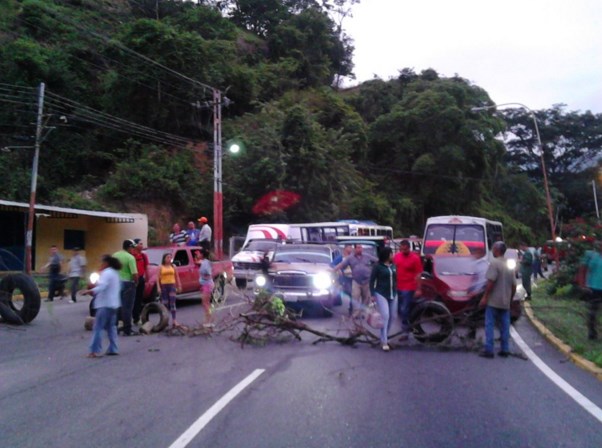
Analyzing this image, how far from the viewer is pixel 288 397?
7.63m

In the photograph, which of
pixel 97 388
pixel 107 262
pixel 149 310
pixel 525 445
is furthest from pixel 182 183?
pixel 525 445

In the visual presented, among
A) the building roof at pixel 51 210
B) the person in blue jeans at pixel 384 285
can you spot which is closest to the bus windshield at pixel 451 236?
the building roof at pixel 51 210

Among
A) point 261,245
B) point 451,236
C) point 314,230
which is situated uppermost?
point 314,230

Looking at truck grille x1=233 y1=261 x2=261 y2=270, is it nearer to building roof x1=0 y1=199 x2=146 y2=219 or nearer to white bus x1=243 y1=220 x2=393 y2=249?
white bus x1=243 y1=220 x2=393 y2=249

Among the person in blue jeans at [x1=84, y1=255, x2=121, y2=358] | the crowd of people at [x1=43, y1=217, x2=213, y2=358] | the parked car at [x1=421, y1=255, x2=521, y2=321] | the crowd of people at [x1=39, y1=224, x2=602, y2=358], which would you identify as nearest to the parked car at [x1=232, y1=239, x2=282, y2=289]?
the crowd of people at [x1=43, y1=217, x2=213, y2=358]

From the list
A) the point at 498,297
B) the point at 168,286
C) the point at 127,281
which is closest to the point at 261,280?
the point at 168,286

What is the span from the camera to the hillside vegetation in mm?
36344

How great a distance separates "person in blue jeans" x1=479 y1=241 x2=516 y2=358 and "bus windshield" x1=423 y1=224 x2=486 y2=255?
14998mm

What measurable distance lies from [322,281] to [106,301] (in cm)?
648

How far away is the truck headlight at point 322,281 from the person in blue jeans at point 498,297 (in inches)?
224

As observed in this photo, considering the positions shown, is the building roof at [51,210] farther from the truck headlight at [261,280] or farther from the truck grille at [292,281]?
the truck grille at [292,281]

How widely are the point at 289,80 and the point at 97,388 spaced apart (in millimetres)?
44126

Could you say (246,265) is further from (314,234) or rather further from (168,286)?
(168,286)

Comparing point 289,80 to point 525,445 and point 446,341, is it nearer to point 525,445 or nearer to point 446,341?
point 446,341
